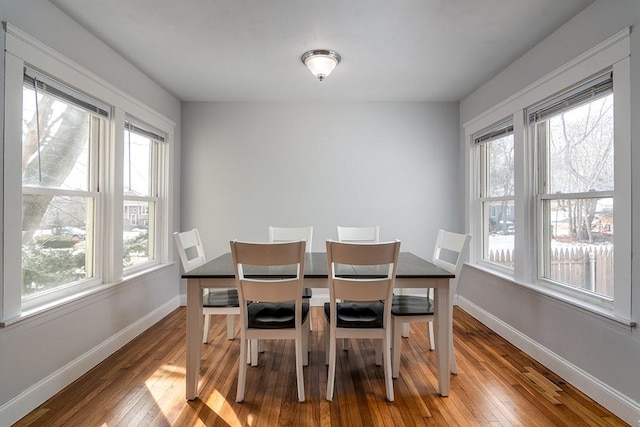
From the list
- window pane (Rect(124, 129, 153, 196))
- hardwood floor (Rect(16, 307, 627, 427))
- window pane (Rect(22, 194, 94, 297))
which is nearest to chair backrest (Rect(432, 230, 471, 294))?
hardwood floor (Rect(16, 307, 627, 427))

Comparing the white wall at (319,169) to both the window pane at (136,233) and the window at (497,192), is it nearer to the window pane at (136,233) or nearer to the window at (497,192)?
the window at (497,192)

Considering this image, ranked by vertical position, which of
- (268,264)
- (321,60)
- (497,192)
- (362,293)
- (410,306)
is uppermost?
(321,60)

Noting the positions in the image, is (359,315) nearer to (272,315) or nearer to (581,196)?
(272,315)

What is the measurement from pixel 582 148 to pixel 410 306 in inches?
65.2

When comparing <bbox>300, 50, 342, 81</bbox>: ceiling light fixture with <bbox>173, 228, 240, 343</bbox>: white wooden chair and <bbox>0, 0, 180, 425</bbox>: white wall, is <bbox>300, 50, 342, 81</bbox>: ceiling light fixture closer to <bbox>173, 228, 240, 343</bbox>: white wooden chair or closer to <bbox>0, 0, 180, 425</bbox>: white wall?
<bbox>0, 0, 180, 425</bbox>: white wall

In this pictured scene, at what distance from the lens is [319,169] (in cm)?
419

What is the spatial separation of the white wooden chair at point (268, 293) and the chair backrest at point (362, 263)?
19cm

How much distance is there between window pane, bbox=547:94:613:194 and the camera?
85.9 inches

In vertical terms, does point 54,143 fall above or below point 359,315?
above

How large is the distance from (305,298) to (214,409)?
0.99 m

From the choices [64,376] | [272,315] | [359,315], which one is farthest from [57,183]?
[359,315]

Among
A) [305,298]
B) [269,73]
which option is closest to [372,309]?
[305,298]

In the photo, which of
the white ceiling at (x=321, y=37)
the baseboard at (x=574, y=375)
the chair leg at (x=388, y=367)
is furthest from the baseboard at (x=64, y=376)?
the baseboard at (x=574, y=375)

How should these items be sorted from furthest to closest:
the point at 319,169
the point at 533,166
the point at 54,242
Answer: the point at 319,169
the point at 533,166
the point at 54,242
